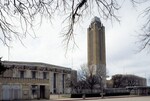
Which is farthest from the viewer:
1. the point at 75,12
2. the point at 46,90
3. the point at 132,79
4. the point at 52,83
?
the point at 132,79

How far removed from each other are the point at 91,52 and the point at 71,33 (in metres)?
137

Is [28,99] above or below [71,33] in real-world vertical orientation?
below

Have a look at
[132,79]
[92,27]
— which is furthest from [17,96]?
[132,79]

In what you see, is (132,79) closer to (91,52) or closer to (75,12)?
(91,52)

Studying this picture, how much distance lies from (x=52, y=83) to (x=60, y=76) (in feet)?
15.9

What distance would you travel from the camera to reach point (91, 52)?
470 feet

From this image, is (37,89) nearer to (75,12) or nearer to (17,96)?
(17,96)

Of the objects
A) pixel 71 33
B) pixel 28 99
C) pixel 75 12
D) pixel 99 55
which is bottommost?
pixel 28 99

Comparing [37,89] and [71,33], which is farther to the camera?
[37,89]

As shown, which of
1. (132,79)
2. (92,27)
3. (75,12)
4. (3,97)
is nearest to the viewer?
(75,12)

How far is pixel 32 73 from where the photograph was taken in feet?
421

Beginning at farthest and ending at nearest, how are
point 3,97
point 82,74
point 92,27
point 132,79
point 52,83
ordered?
point 132,79, point 52,83, point 82,74, point 3,97, point 92,27

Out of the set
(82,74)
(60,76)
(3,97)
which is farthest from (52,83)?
(3,97)

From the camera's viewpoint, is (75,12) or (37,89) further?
(37,89)
